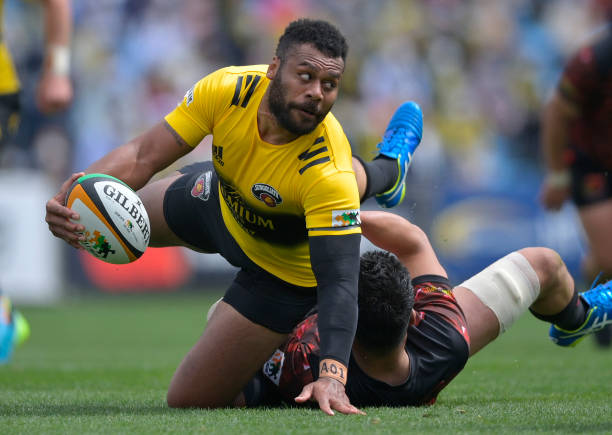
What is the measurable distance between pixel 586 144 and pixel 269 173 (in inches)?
150

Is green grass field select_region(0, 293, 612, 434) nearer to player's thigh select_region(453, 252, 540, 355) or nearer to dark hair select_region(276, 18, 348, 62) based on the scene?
player's thigh select_region(453, 252, 540, 355)

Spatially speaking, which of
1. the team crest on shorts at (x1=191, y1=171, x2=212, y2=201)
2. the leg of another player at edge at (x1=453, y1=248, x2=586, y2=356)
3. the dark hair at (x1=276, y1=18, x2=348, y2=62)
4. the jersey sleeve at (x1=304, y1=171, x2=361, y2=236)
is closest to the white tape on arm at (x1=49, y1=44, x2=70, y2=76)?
the team crest on shorts at (x1=191, y1=171, x2=212, y2=201)

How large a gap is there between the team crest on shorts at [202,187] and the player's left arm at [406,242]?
91cm

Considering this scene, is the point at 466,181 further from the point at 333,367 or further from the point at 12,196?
the point at 333,367

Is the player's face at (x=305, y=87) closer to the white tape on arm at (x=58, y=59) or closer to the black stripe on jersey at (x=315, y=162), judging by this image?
the black stripe on jersey at (x=315, y=162)

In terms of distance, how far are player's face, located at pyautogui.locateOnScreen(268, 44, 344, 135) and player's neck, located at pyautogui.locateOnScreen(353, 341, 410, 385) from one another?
1.03 meters

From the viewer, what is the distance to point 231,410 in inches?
176

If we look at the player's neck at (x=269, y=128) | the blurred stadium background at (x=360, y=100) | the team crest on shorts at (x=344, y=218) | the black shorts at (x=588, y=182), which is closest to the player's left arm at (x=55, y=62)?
the player's neck at (x=269, y=128)

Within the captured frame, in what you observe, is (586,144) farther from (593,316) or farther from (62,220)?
(62,220)

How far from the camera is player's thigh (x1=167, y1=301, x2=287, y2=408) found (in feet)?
15.3

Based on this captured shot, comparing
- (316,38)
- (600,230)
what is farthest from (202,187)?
(600,230)

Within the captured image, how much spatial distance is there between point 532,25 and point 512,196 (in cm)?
448

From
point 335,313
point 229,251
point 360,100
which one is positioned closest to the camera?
point 335,313

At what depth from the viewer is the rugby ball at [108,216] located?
425cm
